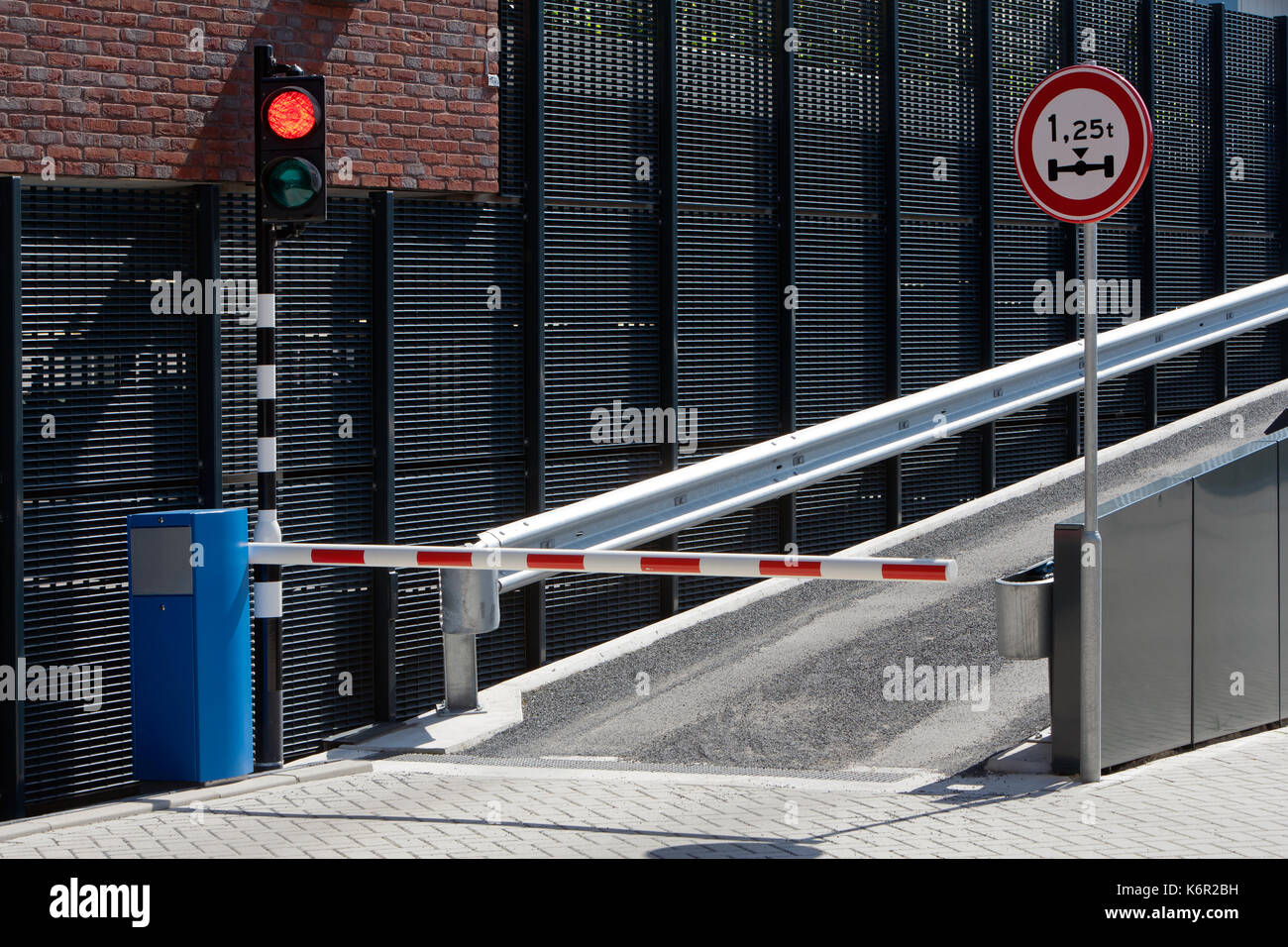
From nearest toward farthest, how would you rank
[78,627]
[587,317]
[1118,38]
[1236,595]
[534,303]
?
[78,627] → [1236,595] → [534,303] → [587,317] → [1118,38]

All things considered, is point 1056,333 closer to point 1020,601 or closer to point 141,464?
point 1020,601

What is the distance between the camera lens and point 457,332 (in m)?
11.2

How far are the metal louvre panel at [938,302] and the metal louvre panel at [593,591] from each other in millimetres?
3190

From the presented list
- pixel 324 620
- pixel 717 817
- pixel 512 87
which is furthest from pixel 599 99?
pixel 717 817

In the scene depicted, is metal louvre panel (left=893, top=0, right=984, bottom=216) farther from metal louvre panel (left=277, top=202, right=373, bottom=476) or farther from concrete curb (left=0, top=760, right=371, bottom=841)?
concrete curb (left=0, top=760, right=371, bottom=841)

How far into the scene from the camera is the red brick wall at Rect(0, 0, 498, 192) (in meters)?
8.91

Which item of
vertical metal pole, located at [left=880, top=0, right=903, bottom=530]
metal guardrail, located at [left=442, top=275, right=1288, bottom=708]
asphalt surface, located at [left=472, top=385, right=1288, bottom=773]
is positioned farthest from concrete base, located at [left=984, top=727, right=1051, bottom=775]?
vertical metal pole, located at [left=880, top=0, right=903, bottom=530]

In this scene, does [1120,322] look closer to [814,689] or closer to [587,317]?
[587,317]
